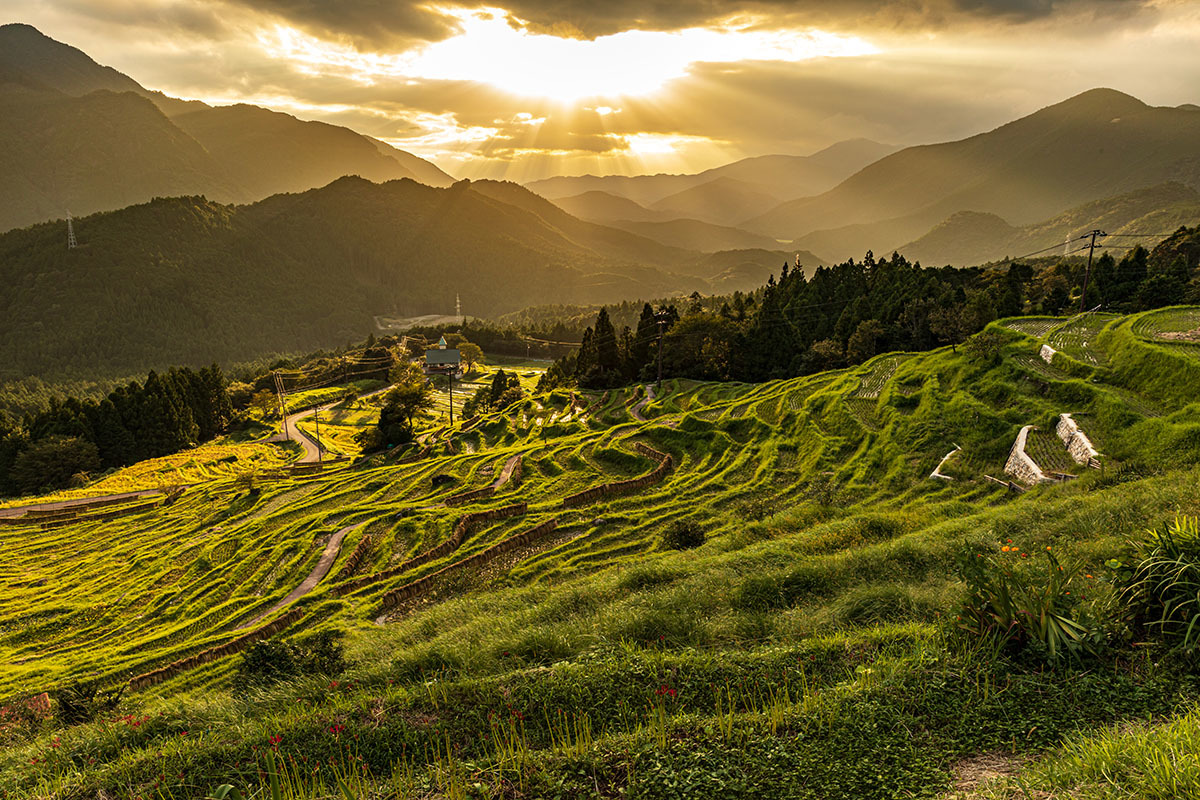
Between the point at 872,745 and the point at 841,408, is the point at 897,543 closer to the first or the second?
the point at 872,745

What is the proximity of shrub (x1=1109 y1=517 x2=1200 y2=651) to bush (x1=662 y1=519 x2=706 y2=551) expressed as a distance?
20350 millimetres

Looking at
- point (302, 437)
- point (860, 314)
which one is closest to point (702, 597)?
point (860, 314)

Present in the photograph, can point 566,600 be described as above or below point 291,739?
below

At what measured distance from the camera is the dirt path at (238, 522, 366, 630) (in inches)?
1342

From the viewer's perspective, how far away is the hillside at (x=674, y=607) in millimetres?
9758

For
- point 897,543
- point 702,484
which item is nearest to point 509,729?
point 897,543

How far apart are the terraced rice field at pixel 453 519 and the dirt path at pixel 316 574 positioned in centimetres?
53

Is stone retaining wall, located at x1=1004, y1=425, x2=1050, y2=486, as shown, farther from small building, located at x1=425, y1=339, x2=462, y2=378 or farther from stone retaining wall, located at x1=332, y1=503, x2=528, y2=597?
small building, located at x1=425, y1=339, x2=462, y2=378

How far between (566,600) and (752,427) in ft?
121

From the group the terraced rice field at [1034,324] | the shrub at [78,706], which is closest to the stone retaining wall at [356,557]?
the shrub at [78,706]

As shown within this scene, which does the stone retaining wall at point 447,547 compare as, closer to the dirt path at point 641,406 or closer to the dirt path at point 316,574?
the dirt path at point 316,574

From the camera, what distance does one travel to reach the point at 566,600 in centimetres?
2044

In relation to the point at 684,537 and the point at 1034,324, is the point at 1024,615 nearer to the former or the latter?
the point at 684,537

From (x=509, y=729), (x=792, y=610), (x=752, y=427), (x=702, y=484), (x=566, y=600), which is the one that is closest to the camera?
(x=509, y=729)
